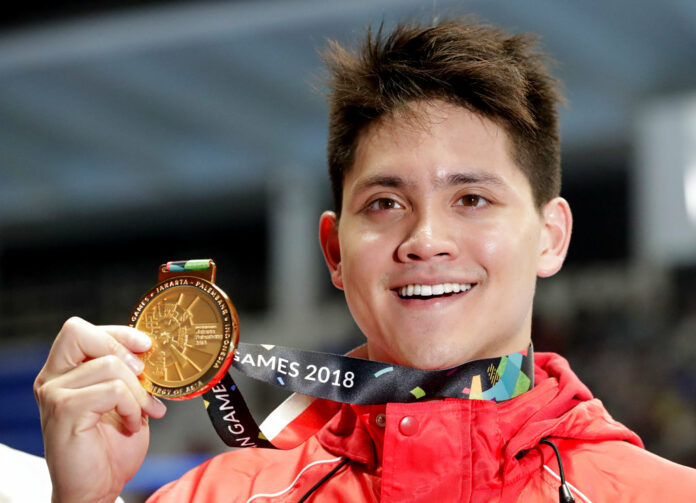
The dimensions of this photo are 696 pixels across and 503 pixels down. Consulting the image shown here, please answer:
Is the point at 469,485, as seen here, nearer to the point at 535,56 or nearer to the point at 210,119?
the point at 535,56

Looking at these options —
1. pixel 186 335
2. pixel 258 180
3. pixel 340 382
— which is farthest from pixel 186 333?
pixel 258 180

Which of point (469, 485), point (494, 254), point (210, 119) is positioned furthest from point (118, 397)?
point (210, 119)

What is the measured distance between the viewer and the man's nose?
1.64 meters

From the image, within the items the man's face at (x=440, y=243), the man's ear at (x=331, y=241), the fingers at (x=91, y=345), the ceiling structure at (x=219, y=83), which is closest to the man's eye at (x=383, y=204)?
the man's face at (x=440, y=243)

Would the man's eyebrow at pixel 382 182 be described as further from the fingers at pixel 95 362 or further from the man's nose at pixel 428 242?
the fingers at pixel 95 362

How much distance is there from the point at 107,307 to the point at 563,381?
11.3 m

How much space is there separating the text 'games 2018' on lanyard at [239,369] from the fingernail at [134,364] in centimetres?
1

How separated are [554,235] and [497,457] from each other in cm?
55

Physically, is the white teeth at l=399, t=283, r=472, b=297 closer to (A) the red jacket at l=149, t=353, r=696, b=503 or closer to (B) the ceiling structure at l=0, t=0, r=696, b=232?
(A) the red jacket at l=149, t=353, r=696, b=503

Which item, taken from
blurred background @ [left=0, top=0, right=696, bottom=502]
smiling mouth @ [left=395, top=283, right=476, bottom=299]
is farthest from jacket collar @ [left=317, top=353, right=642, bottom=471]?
blurred background @ [left=0, top=0, right=696, bottom=502]

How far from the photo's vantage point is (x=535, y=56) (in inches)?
78.7

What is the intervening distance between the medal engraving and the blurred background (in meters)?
2.44

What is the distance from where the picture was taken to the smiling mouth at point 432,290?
1682 mm

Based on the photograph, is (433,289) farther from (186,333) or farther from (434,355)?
(186,333)
